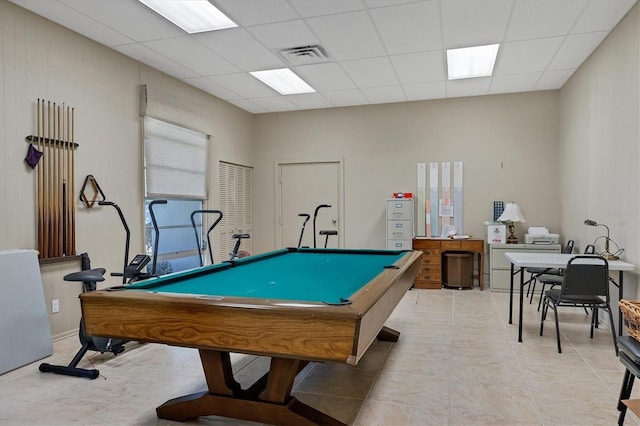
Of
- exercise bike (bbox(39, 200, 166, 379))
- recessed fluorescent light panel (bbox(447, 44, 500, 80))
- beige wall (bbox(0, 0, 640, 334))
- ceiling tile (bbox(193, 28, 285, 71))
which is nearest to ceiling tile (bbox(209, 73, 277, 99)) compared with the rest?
ceiling tile (bbox(193, 28, 285, 71))

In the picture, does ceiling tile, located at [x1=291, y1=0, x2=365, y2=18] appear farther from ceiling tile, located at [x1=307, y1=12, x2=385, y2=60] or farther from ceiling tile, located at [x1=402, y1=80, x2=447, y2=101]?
ceiling tile, located at [x1=402, y1=80, x2=447, y2=101]

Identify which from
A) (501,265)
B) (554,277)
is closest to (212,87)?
(501,265)

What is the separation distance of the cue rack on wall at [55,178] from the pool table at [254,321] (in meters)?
1.88

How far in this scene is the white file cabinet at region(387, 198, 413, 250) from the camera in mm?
6383

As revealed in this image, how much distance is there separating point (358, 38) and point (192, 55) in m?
1.86

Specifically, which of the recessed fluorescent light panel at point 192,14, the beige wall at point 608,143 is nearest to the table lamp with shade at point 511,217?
the beige wall at point 608,143

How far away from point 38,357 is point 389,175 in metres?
5.26

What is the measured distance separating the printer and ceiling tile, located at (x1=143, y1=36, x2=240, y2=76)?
4526 millimetres

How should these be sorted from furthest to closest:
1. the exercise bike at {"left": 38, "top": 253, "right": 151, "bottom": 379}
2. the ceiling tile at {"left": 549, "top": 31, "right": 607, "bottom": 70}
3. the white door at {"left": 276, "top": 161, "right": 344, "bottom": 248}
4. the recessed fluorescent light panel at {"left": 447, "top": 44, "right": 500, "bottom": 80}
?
the white door at {"left": 276, "top": 161, "right": 344, "bottom": 248} < the recessed fluorescent light panel at {"left": 447, "top": 44, "right": 500, "bottom": 80} < the ceiling tile at {"left": 549, "top": 31, "right": 607, "bottom": 70} < the exercise bike at {"left": 38, "top": 253, "right": 151, "bottom": 379}

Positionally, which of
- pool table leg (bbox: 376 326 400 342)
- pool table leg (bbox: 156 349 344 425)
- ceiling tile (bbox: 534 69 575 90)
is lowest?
pool table leg (bbox: 376 326 400 342)

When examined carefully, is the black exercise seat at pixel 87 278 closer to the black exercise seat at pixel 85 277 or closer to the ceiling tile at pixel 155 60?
the black exercise seat at pixel 85 277

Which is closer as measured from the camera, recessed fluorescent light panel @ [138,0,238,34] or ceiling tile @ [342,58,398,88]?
recessed fluorescent light panel @ [138,0,238,34]

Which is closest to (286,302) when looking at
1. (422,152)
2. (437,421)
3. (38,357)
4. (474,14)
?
(437,421)

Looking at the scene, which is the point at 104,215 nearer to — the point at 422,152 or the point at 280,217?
the point at 280,217
